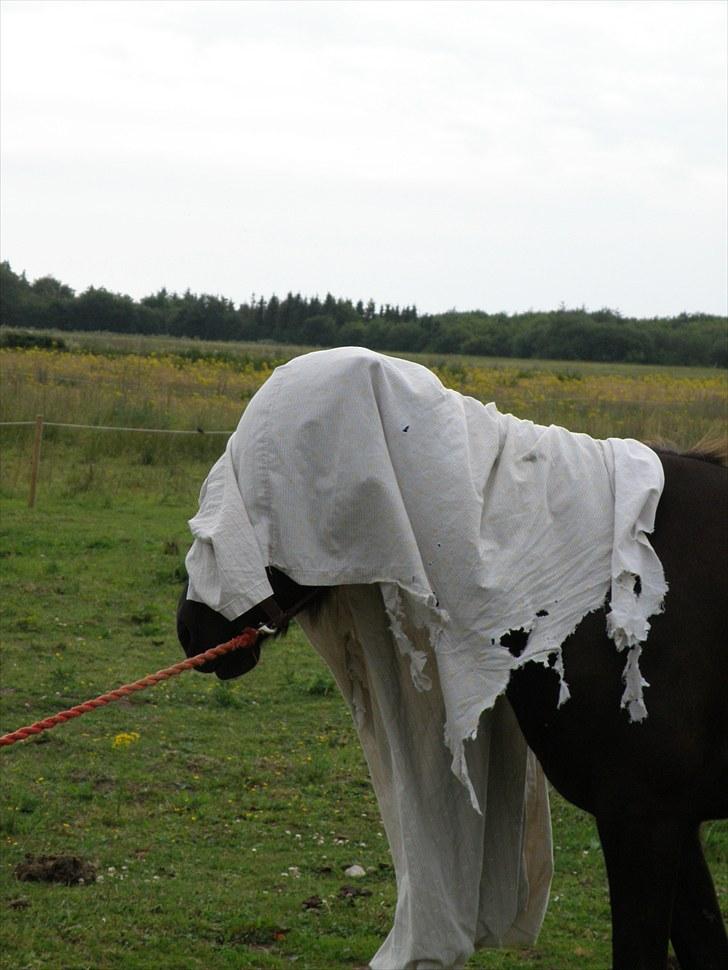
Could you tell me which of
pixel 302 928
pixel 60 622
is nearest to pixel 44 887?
pixel 302 928

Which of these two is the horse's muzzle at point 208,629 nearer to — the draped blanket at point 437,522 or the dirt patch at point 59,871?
the draped blanket at point 437,522

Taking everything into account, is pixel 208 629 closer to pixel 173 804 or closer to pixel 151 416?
pixel 173 804

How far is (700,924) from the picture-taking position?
3303mm

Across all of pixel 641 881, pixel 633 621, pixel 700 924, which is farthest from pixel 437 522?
pixel 700 924

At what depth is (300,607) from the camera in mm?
3230

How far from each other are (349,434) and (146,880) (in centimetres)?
290

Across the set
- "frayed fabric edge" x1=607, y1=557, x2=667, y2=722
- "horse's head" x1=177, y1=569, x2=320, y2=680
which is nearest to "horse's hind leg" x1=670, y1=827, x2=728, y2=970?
"frayed fabric edge" x1=607, y1=557, x2=667, y2=722

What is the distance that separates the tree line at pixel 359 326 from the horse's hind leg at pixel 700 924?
58774mm

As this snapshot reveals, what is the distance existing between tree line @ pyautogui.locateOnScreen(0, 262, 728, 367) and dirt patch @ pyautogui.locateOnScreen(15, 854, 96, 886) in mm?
56980

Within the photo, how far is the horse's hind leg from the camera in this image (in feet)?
10.8

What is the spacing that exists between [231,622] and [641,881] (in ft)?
4.11

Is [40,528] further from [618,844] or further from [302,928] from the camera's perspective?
[618,844]

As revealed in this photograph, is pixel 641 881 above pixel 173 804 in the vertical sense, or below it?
above

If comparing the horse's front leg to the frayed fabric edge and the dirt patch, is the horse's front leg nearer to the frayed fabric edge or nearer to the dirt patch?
the frayed fabric edge
